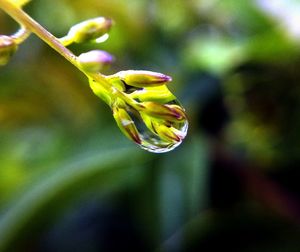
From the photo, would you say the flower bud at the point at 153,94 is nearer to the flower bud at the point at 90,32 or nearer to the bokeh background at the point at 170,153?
the flower bud at the point at 90,32

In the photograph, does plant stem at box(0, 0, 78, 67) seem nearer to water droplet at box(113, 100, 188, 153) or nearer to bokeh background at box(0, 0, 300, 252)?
water droplet at box(113, 100, 188, 153)

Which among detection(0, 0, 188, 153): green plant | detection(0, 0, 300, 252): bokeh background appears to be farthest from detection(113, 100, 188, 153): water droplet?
detection(0, 0, 300, 252): bokeh background

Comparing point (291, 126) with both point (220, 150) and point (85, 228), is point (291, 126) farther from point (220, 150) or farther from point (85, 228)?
point (85, 228)

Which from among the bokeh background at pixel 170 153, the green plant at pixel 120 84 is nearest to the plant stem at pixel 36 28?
the green plant at pixel 120 84

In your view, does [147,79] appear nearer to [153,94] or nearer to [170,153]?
[153,94]

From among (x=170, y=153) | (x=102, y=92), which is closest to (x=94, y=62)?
(x=102, y=92)

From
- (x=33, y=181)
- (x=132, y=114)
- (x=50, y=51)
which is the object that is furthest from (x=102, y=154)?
(x=132, y=114)

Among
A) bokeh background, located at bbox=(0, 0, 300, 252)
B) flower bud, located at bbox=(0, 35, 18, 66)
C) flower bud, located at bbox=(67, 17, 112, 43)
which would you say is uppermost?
flower bud, located at bbox=(0, 35, 18, 66)
